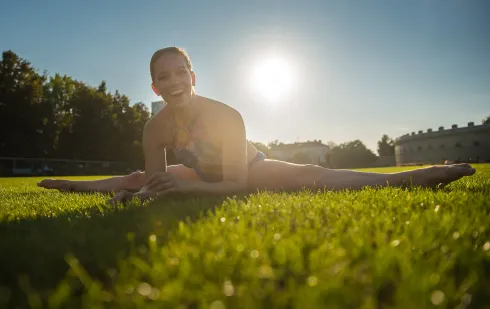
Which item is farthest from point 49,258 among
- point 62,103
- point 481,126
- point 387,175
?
point 481,126

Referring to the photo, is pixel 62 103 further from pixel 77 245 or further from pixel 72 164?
pixel 77 245

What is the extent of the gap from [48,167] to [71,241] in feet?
107

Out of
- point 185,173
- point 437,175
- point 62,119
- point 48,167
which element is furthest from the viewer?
point 62,119

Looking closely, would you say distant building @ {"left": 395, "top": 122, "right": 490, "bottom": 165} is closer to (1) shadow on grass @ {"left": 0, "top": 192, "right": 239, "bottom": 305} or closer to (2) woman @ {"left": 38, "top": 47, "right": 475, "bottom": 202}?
(2) woman @ {"left": 38, "top": 47, "right": 475, "bottom": 202}

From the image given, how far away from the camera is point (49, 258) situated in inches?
46.4

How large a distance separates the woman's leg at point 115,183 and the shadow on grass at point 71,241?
227cm

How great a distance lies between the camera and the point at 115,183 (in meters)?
4.84

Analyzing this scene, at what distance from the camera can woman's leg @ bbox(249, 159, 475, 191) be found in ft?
10.7

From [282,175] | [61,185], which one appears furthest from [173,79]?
[61,185]

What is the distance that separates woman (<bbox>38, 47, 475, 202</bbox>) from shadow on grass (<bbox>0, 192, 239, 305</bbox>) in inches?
35.0

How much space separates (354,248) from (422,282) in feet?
1.06

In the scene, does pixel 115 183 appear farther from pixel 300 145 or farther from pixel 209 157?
pixel 300 145

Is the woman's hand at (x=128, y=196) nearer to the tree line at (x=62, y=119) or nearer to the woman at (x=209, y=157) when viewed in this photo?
the woman at (x=209, y=157)

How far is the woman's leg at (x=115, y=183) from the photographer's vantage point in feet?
14.5
